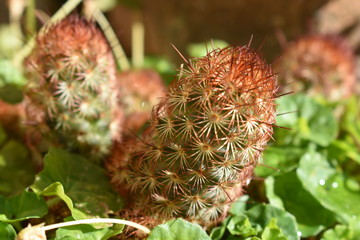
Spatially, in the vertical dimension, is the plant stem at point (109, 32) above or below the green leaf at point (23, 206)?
above

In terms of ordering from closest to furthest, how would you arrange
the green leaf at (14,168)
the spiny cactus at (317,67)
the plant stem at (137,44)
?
the green leaf at (14,168), the spiny cactus at (317,67), the plant stem at (137,44)

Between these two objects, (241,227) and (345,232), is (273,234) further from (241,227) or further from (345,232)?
(345,232)

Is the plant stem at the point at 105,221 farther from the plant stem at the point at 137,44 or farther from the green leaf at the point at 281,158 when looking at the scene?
the plant stem at the point at 137,44

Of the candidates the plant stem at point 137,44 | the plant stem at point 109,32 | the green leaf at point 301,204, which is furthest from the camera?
the plant stem at point 137,44

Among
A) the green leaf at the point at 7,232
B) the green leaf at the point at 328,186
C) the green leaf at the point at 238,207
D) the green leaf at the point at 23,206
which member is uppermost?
the green leaf at the point at 328,186

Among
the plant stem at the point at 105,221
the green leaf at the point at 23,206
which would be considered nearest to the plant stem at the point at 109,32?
the green leaf at the point at 23,206

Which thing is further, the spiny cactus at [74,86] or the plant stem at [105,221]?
the spiny cactus at [74,86]

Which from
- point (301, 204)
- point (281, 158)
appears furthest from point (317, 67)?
point (301, 204)
